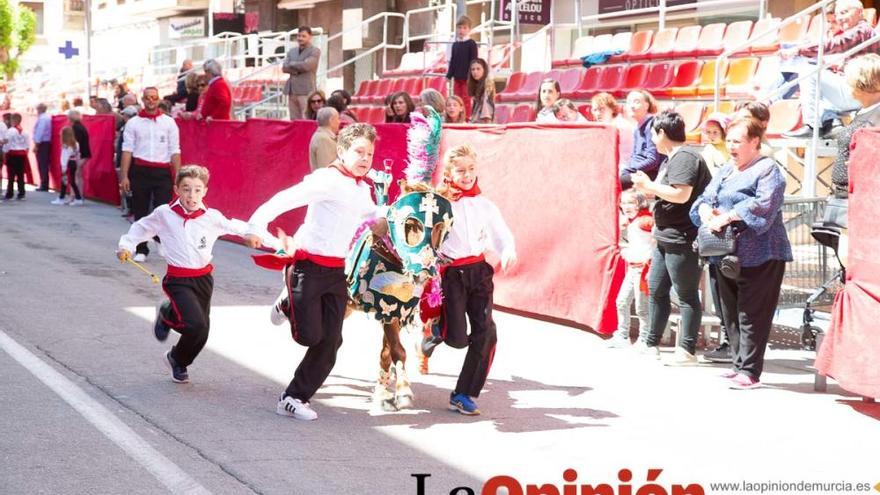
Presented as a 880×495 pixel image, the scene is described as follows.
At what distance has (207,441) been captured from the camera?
686 cm

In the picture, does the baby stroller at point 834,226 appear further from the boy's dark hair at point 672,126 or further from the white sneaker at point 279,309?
the white sneaker at point 279,309

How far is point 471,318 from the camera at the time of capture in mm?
7902

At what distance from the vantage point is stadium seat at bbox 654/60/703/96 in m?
18.7

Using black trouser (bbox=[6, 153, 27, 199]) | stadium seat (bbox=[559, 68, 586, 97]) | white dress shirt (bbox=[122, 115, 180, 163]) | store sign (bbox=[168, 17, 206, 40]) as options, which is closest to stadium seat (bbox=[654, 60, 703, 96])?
stadium seat (bbox=[559, 68, 586, 97])

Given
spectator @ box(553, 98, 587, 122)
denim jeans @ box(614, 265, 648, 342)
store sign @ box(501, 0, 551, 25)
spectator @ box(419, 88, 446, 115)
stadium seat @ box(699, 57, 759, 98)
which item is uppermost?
store sign @ box(501, 0, 551, 25)

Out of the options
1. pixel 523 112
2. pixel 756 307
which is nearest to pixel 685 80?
pixel 523 112

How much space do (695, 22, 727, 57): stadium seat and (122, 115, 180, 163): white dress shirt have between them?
27.6 ft

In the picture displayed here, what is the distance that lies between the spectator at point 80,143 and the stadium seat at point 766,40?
1200 cm

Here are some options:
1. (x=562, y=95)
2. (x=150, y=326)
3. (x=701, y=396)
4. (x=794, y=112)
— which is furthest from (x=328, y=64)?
(x=701, y=396)

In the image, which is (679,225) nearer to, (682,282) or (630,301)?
(682,282)

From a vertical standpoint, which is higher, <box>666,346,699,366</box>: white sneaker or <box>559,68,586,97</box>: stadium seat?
<box>559,68,586,97</box>: stadium seat

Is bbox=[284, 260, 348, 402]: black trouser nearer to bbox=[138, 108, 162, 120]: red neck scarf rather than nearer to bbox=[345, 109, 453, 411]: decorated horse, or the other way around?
bbox=[345, 109, 453, 411]: decorated horse

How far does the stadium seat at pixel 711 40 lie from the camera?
19.5 meters

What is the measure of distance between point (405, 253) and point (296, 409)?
109 cm
